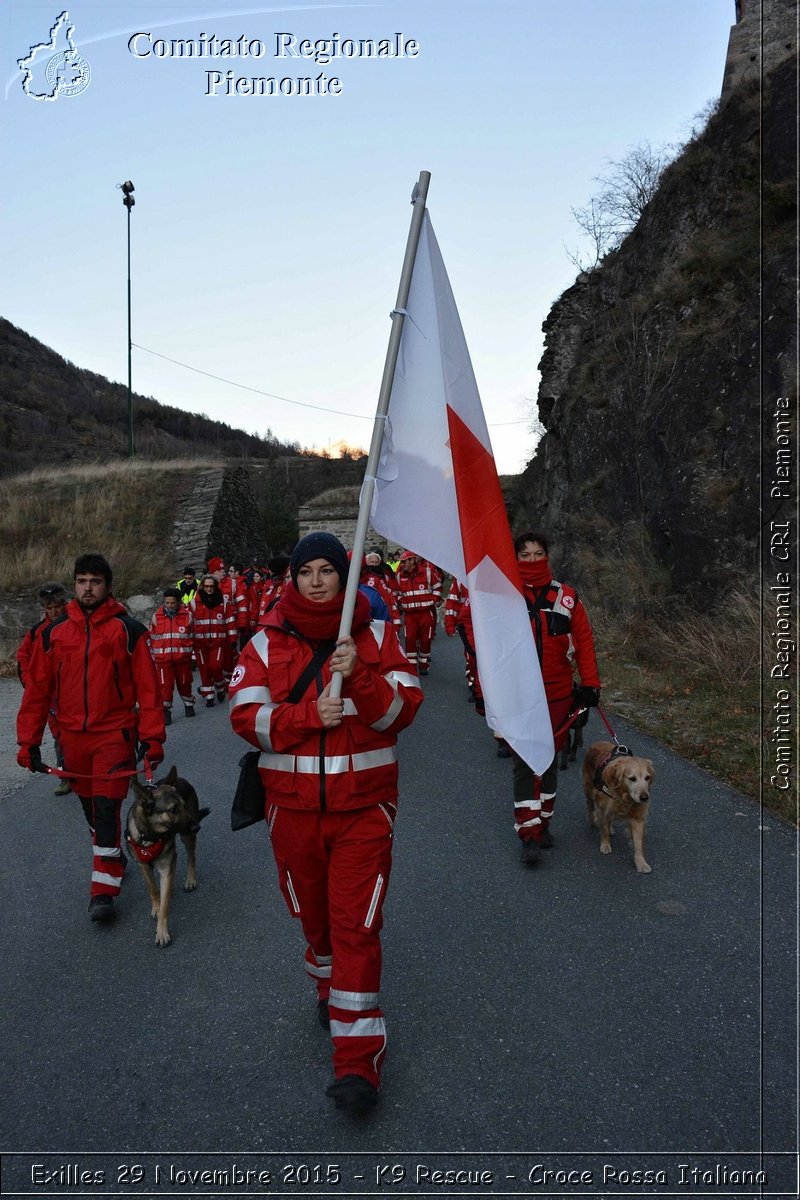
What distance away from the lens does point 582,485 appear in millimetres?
19359

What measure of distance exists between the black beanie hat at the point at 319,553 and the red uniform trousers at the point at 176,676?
25.9ft

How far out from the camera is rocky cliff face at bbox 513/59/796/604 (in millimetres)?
11938

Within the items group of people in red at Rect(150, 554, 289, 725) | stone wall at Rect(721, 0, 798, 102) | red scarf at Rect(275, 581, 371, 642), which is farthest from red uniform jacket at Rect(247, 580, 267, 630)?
stone wall at Rect(721, 0, 798, 102)

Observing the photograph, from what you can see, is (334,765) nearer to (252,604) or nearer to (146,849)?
(146,849)

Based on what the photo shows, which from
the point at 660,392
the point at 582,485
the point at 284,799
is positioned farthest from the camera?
the point at 582,485

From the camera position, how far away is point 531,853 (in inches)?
195

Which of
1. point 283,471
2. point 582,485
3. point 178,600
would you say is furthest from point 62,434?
point 178,600

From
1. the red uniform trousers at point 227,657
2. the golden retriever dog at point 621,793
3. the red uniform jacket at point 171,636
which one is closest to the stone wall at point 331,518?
the red uniform trousers at point 227,657

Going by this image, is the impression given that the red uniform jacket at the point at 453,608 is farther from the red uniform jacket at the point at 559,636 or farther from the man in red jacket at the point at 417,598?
the red uniform jacket at the point at 559,636

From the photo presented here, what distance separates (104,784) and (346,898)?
237 cm

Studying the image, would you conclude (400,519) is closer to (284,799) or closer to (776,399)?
(284,799)

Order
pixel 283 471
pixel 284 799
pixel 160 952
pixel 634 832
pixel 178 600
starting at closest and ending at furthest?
pixel 284 799, pixel 160 952, pixel 634 832, pixel 178 600, pixel 283 471

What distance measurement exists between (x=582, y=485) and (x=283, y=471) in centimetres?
→ 4665

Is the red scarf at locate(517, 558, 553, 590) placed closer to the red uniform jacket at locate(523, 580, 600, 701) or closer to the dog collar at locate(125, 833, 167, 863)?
the red uniform jacket at locate(523, 580, 600, 701)
